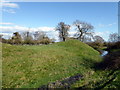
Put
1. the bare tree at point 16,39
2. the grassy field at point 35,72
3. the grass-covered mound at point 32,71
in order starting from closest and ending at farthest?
the grassy field at point 35,72, the grass-covered mound at point 32,71, the bare tree at point 16,39

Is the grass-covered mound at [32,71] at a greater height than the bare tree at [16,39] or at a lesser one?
lesser

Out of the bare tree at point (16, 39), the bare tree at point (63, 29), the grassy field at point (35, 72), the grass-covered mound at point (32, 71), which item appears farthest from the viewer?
the bare tree at point (63, 29)

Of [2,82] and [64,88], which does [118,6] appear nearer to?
[64,88]

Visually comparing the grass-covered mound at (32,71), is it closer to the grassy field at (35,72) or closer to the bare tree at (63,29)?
the grassy field at (35,72)

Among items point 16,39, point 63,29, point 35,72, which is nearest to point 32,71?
point 35,72

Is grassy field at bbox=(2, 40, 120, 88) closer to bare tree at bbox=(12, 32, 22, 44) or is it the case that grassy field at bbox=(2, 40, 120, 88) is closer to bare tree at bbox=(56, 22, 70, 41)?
bare tree at bbox=(12, 32, 22, 44)

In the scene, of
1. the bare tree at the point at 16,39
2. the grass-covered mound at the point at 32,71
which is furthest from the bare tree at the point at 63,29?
the grass-covered mound at the point at 32,71

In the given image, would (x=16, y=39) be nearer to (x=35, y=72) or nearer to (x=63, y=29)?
(x=63, y=29)

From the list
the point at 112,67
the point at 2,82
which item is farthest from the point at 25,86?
the point at 112,67

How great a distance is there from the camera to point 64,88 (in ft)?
36.2

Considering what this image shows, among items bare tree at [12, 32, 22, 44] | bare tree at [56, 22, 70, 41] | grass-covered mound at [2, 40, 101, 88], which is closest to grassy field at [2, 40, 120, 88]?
grass-covered mound at [2, 40, 101, 88]

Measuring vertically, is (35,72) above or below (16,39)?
below

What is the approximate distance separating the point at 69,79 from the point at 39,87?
3375 millimetres

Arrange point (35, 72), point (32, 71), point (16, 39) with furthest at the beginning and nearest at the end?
point (16, 39) → point (32, 71) → point (35, 72)
